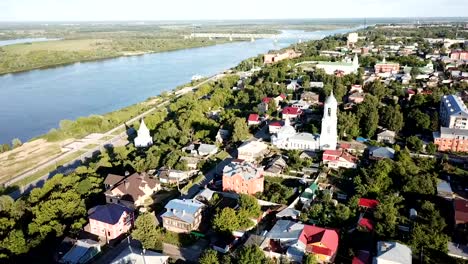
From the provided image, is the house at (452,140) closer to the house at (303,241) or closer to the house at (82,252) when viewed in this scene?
the house at (303,241)

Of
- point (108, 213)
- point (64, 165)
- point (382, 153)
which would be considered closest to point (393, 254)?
point (382, 153)

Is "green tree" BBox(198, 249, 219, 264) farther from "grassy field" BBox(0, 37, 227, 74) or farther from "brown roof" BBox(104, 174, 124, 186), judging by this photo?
"grassy field" BBox(0, 37, 227, 74)

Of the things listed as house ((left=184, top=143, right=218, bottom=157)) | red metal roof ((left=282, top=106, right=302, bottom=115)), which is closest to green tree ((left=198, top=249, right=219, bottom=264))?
house ((left=184, top=143, right=218, bottom=157))

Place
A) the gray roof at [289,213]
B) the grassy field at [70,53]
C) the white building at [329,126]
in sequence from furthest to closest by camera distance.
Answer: the grassy field at [70,53] → the white building at [329,126] → the gray roof at [289,213]

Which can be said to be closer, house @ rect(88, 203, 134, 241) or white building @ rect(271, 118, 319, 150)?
house @ rect(88, 203, 134, 241)

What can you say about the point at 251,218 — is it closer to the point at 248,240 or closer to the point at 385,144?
the point at 248,240

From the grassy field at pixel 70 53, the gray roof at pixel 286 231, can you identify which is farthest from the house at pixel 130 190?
the grassy field at pixel 70 53
